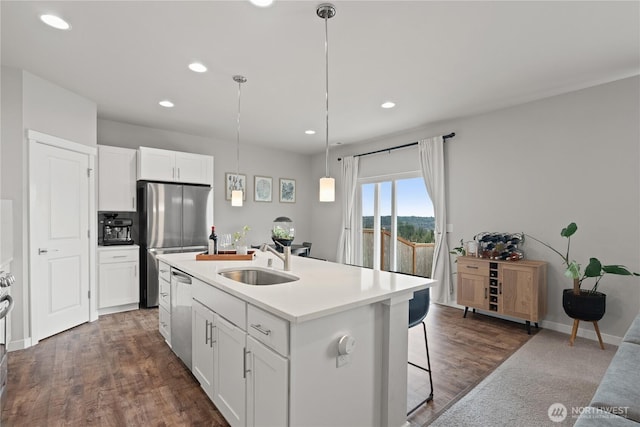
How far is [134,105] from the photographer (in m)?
3.90

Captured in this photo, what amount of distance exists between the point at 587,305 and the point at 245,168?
535cm

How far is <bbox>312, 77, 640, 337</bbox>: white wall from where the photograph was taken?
10.3 feet

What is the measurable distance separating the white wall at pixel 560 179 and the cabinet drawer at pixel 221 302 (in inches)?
141

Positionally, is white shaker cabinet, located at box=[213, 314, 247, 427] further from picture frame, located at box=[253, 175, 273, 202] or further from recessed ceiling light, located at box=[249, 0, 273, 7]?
picture frame, located at box=[253, 175, 273, 202]

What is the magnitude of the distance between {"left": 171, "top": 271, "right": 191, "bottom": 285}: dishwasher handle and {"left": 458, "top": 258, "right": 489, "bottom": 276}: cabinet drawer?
3.23 meters

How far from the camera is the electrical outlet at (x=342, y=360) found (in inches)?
61.0

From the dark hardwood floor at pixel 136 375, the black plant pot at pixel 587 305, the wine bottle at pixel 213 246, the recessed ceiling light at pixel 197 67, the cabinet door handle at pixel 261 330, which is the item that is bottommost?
the dark hardwood floor at pixel 136 375

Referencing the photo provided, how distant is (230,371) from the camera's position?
6.06ft

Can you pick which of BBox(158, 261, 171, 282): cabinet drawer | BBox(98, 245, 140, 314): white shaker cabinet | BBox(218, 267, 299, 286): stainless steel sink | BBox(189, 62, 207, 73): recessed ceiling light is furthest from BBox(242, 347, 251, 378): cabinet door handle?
BBox(98, 245, 140, 314): white shaker cabinet

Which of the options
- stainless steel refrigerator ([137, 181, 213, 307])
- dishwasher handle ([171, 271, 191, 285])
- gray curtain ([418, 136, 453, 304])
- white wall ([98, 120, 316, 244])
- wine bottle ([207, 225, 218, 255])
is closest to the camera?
dishwasher handle ([171, 271, 191, 285])

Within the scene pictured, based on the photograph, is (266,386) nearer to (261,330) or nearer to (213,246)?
(261,330)

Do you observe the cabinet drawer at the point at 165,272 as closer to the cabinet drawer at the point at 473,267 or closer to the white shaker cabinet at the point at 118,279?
the white shaker cabinet at the point at 118,279

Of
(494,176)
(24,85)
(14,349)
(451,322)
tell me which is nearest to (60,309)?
(14,349)

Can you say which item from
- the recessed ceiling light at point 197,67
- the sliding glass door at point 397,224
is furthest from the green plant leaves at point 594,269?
the recessed ceiling light at point 197,67
